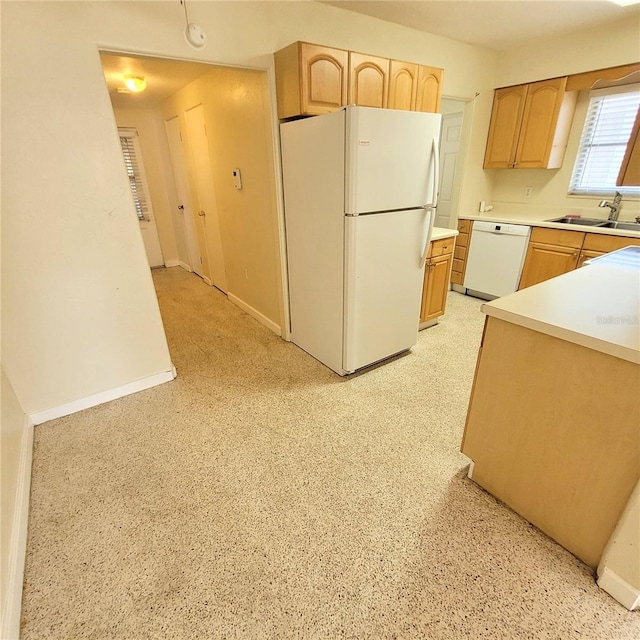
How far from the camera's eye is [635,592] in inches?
44.6

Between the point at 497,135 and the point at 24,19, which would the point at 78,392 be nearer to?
the point at 24,19

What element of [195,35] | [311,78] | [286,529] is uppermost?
[195,35]

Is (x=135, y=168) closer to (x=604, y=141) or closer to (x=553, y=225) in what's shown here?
(x=553, y=225)

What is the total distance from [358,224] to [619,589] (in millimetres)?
1957

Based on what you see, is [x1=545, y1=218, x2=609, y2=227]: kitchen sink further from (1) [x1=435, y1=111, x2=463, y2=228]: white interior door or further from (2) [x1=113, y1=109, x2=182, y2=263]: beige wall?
(2) [x1=113, y1=109, x2=182, y2=263]: beige wall

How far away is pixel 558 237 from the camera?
314 centimetres

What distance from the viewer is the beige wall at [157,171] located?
473 centimetres

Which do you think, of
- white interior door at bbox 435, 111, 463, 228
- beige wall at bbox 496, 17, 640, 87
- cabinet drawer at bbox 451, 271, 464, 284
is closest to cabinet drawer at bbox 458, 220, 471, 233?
white interior door at bbox 435, 111, 463, 228

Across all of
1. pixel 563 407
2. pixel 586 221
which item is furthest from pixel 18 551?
pixel 586 221

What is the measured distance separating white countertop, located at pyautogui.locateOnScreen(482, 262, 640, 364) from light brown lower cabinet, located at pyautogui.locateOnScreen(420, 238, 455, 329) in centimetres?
132

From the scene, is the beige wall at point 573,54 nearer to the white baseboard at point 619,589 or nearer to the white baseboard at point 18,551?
the white baseboard at point 619,589

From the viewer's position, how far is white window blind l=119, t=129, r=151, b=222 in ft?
15.6

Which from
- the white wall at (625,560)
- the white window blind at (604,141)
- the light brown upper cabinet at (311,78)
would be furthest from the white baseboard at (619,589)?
the white window blind at (604,141)

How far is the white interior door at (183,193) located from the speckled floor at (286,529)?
9.72ft
